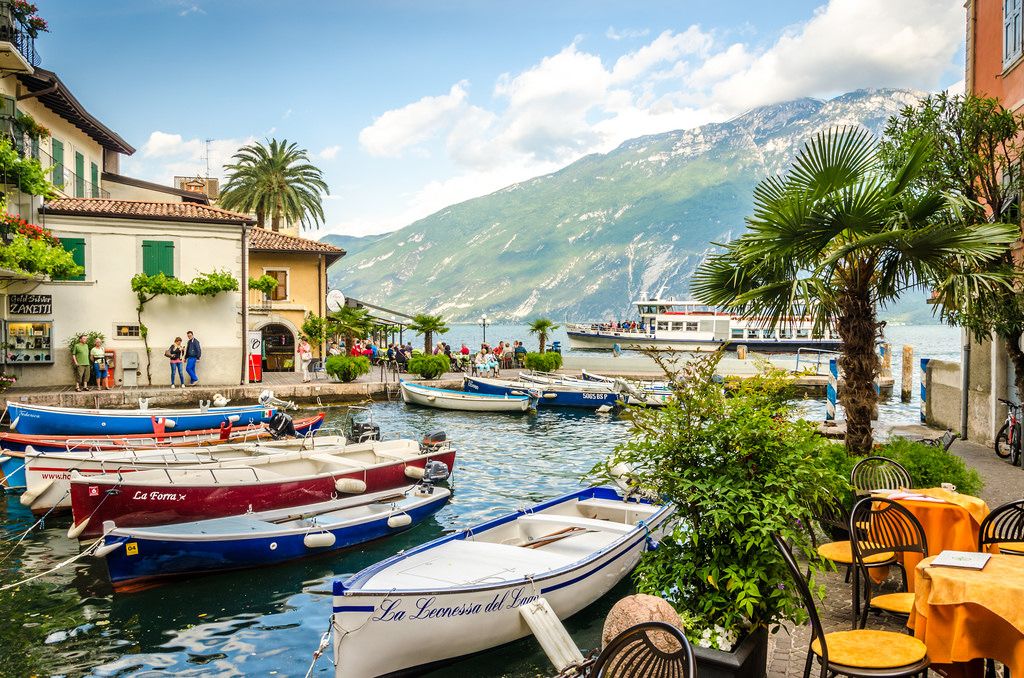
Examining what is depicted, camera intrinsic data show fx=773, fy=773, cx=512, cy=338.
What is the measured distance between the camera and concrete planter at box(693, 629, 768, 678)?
4.82 meters

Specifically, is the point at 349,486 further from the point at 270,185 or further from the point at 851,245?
the point at 270,185

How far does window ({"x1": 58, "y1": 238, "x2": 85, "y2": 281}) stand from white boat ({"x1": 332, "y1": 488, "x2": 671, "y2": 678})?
26616 millimetres

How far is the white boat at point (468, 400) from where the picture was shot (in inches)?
1305

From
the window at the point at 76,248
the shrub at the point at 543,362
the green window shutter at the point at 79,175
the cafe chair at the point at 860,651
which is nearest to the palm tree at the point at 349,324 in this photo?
the shrub at the point at 543,362

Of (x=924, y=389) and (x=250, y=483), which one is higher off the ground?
(x=924, y=389)

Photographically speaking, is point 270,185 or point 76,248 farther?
point 270,185

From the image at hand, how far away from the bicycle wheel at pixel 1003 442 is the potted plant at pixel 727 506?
12.5 metres

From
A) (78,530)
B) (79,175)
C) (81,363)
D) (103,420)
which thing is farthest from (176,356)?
(78,530)

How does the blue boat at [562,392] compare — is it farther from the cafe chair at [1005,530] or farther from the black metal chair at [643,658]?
the black metal chair at [643,658]

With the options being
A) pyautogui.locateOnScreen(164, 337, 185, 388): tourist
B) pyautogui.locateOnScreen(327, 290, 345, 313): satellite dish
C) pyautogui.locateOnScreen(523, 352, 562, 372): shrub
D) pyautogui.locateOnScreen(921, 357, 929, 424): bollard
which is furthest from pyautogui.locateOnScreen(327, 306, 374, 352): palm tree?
pyautogui.locateOnScreen(921, 357, 929, 424): bollard

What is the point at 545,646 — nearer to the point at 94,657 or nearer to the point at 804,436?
the point at 804,436

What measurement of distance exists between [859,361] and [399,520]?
7.72 m

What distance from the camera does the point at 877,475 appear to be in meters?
8.81

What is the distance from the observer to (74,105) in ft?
102
